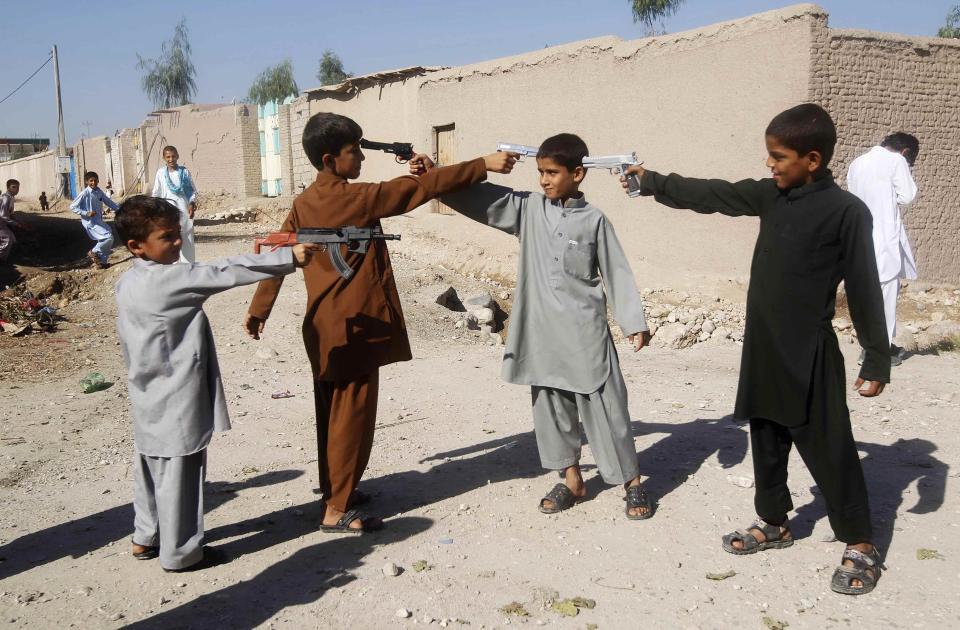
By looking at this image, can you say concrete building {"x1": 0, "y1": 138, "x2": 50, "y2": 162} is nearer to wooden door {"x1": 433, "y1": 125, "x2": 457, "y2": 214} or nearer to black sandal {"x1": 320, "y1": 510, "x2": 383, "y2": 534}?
wooden door {"x1": 433, "y1": 125, "x2": 457, "y2": 214}

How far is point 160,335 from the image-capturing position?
3.03 metres

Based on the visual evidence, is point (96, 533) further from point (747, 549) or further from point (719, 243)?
point (719, 243)

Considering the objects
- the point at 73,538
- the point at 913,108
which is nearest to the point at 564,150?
the point at 73,538

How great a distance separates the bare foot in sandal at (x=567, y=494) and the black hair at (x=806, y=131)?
5.33 feet

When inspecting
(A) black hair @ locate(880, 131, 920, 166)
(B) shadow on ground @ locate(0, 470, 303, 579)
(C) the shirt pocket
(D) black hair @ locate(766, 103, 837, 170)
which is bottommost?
(B) shadow on ground @ locate(0, 470, 303, 579)

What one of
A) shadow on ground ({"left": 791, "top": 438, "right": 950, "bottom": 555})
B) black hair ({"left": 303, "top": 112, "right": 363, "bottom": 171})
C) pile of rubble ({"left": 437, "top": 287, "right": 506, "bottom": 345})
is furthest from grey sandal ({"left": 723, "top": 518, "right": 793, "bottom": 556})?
pile of rubble ({"left": 437, "top": 287, "right": 506, "bottom": 345})

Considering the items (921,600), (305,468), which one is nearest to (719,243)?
(305,468)

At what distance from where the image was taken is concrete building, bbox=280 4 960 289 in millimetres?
8250

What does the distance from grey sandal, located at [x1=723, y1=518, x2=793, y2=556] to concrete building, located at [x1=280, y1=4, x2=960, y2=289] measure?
5.85 metres

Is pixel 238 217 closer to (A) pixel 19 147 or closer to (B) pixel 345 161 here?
(B) pixel 345 161

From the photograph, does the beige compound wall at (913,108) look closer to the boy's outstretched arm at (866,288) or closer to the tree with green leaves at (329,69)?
the boy's outstretched arm at (866,288)

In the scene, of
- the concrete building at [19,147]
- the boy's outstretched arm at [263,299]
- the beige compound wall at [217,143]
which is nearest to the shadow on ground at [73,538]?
the boy's outstretched arm at [263,299]

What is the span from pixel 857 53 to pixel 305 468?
6868mm

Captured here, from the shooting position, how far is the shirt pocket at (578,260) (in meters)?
3.48
